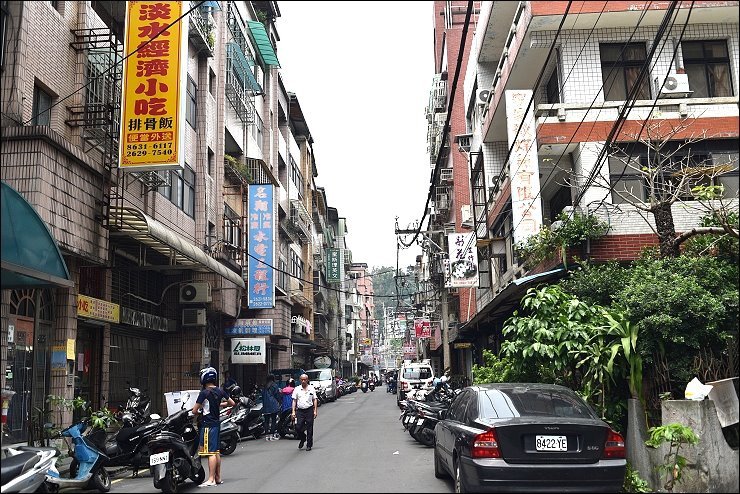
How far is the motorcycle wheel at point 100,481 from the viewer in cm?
982

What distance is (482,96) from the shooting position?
25.1 meters

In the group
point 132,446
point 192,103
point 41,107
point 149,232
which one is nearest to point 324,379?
point 192,103

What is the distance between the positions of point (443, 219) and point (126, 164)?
107 feet

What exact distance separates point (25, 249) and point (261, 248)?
18.6 meters

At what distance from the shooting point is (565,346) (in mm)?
10781

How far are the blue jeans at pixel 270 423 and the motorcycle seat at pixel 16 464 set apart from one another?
10171 mm

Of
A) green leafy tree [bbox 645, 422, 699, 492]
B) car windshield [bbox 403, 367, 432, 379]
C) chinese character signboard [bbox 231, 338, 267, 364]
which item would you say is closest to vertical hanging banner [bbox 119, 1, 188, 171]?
green leafy tree [bbox 645, 422, 699, 492]

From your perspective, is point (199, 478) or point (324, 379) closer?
point (199, 478)

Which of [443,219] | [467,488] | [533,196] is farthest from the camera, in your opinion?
[443,219]

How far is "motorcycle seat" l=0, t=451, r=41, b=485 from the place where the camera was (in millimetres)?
7688

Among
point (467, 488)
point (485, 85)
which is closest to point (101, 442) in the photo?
point (467, 488)

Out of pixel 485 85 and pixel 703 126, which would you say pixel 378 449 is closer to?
pixel 703 126

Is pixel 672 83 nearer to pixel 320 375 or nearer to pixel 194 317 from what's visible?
pixel 194 317

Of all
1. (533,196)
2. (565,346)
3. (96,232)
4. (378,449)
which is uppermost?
(533,196)
